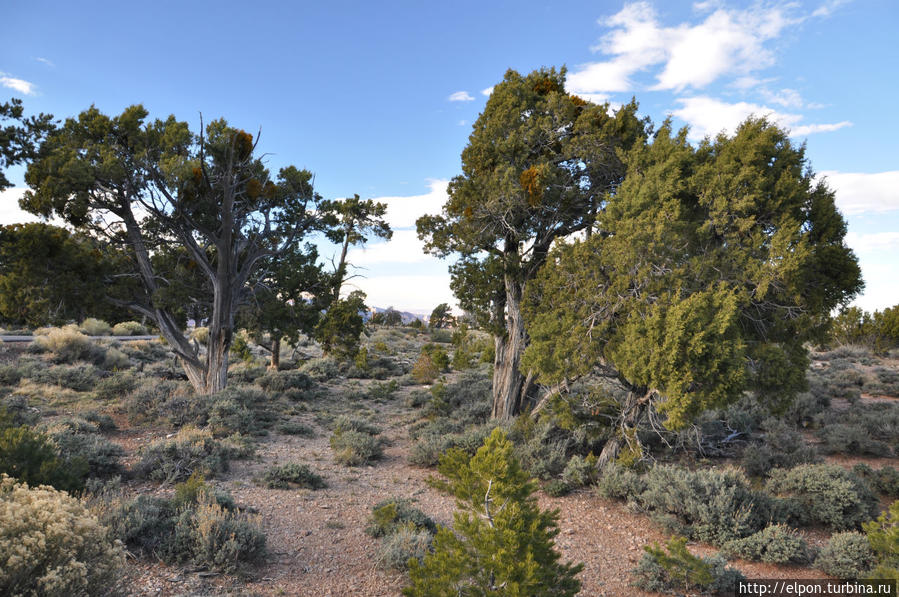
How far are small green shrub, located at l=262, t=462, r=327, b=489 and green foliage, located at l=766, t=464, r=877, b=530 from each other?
8062 millimetres

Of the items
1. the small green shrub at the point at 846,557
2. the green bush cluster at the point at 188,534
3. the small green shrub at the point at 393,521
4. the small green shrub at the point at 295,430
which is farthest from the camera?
the small green shrub at the point at 295,430

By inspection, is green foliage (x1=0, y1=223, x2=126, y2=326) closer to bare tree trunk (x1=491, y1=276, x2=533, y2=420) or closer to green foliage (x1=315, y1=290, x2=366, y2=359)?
green foliage (x1=315, y1=290, x2=366, y2=359)

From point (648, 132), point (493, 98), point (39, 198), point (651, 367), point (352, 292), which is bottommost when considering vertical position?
point (651, 367)

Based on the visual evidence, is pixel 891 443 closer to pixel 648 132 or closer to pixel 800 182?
pixel 800 182

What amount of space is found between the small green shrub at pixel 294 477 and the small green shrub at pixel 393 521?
2.03 meters

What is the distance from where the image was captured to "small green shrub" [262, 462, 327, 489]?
807 cm

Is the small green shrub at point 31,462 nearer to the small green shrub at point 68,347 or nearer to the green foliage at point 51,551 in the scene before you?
the green foliage at point 51,551

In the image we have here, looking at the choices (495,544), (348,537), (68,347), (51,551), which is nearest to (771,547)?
(495,544)

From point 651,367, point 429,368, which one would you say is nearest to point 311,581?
point 651,367

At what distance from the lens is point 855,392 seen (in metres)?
14.9

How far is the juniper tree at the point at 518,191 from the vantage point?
1031cm

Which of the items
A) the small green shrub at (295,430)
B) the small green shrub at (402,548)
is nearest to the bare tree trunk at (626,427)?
the small green shrub at (402,548)

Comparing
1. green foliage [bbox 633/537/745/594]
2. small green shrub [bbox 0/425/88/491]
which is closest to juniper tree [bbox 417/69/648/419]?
green foliage [bbox 633/537/745/594]

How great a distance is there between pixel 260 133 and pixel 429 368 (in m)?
12.1
